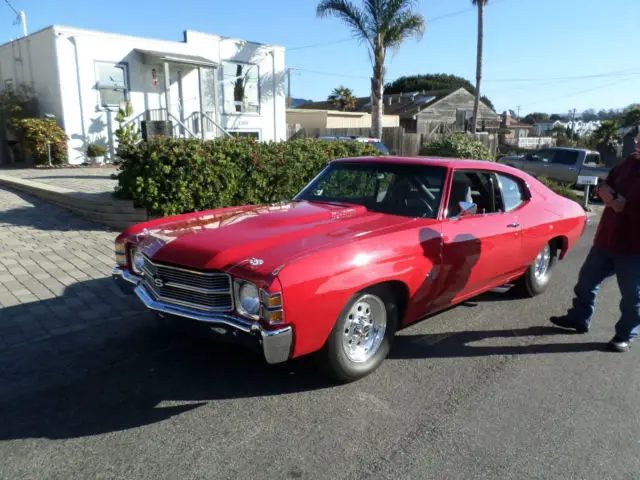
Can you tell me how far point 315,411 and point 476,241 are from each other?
2059 mm

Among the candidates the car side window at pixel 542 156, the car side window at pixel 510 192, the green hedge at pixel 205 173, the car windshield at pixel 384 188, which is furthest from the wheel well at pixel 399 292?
the car side window at pixel 542 156

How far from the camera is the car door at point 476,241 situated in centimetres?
416

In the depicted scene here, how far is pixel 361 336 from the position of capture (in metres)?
3.68

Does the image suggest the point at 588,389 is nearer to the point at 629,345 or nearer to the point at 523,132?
the point at 629,345

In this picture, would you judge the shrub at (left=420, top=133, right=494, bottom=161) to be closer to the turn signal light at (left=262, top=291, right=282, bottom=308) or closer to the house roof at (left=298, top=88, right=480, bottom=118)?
the turn signal light at (left=262, top=291, right=282, bottom=308)

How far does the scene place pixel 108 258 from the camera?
6.75 metres

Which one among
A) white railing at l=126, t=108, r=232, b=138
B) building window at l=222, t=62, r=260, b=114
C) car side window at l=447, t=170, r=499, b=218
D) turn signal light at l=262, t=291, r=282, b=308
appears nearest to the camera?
turn signal light at l=262, t=291, r=282, b=308

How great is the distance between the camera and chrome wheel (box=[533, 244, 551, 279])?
5.70 metres

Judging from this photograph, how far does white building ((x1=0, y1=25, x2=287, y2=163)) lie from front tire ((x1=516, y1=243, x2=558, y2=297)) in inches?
428

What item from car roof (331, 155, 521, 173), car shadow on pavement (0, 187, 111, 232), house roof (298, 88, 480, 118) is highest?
house roof (298, 88, 480, 118)

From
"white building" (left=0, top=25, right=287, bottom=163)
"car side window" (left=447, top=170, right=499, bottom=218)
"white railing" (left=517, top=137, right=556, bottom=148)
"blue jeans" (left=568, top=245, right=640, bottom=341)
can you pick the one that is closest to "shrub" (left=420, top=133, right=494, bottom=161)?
"white building" (left=0, top=25, right=287, bottom=163)

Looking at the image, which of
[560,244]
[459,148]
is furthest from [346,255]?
[459,148]

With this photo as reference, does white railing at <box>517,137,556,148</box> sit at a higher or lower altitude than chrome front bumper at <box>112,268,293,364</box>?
higher

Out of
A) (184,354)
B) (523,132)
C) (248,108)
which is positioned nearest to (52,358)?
(184,354)
